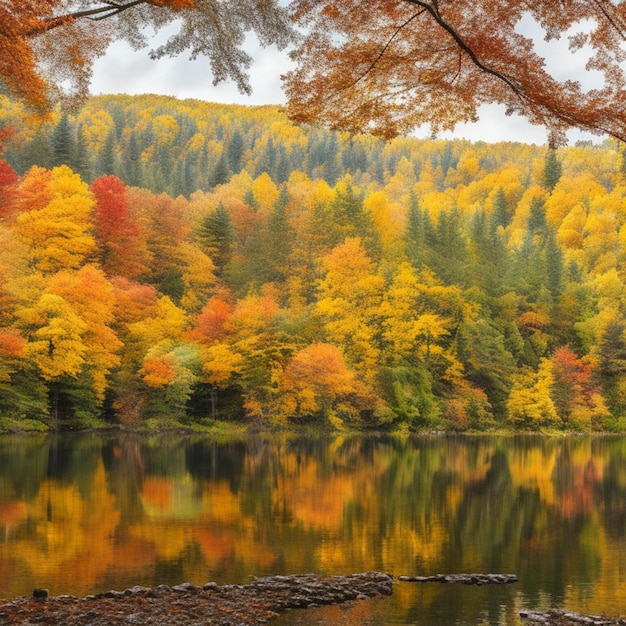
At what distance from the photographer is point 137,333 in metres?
37.5

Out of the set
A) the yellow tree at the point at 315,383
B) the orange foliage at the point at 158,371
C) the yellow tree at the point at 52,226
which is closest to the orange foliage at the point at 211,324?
the orange foliage at the point at 158,371

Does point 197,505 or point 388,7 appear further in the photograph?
point 197,505

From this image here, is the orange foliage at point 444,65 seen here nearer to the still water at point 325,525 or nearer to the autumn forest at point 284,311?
the still water at point 325,525

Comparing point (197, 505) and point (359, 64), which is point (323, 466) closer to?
point (197, 505)

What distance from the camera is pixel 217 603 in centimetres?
991

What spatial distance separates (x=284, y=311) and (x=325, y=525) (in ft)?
79.7

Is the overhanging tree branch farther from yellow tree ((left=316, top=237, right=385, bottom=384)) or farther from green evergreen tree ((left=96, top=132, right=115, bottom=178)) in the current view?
green evergreen tree ((left=96, top=132, right=115, bottom=178))

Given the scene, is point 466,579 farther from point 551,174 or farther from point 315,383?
point 551,174

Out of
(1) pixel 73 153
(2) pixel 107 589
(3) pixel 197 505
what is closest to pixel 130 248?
(1) pixel 73 153

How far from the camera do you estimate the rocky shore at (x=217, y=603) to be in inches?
354

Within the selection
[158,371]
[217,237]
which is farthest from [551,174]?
[158,371]

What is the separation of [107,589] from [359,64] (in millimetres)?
7264

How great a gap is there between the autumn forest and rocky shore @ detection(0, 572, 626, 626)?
22.4 metres

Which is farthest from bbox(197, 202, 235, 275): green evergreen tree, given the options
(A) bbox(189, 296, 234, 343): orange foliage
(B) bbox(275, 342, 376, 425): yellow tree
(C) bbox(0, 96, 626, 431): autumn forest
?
(B) bbox(275, 342, 376, 425): yellow tree
